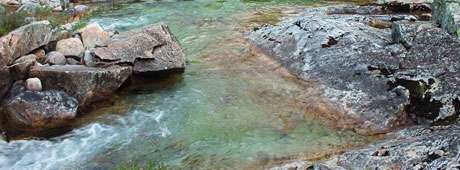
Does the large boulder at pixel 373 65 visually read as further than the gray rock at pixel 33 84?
No

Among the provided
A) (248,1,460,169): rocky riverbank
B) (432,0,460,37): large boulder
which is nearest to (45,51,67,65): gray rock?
(248,1,460,169): rocky riverbank

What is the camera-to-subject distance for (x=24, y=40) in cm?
1032

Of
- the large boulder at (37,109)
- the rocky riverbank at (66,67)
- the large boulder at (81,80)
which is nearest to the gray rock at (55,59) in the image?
the rocky riverbank at (66,67)

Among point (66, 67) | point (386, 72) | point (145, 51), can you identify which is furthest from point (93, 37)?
point (386, 72)

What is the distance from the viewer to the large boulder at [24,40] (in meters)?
9.80

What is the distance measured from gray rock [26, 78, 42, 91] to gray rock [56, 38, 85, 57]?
1.52m

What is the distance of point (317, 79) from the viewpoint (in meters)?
10.7

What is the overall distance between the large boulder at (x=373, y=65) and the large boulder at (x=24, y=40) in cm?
475

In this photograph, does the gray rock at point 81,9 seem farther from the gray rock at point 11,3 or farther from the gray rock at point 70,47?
the gray rock at point 70,47

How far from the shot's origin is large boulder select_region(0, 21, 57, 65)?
9.80 m

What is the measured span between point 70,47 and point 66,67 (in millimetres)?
1098

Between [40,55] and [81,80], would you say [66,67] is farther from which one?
[40,55]

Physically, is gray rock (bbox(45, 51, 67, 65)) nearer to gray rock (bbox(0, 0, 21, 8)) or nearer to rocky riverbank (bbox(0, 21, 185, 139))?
rocky riverbank (bbox(0, 21, 185, 139))

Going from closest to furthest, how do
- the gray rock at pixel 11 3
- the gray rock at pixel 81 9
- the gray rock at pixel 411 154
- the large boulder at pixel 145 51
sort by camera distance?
the gray rock at pixel 411 154 < the large boulder at pixel 145 51 < the gray rock at pixel 81 9 < the gray rock at pixel 11 3
